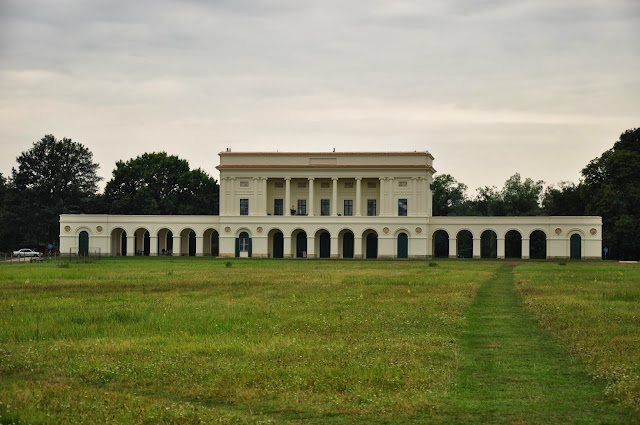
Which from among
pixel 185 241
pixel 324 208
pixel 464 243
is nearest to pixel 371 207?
pixel 324 208

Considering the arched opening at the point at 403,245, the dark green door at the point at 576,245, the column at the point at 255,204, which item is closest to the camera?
the dark green door at the point at 576,245

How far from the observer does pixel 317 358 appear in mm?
17531

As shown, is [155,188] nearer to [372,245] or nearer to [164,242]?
[164,242]

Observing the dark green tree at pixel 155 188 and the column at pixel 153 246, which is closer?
the column at pixel 153 246

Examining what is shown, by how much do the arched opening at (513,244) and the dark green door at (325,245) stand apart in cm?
1851

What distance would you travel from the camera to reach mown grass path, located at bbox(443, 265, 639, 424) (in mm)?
12828

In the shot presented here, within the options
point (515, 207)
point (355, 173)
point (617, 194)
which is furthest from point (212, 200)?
point (617, 194)

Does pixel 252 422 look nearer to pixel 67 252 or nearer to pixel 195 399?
pixel 195 399

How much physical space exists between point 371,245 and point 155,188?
2661 cm

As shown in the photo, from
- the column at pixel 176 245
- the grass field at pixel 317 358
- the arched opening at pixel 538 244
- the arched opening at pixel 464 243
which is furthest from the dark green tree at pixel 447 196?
the grass field at pixel 317 358

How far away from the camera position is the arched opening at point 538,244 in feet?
306

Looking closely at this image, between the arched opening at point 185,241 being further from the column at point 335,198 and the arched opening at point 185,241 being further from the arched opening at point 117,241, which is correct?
the column at point 335,198

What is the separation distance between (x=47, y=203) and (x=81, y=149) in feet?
26.9

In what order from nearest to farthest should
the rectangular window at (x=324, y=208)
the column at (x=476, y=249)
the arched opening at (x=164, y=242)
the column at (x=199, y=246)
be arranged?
1. the column at (x=476, y=249)
2. the column at (x=199, y=246)
3. the rectangular window at (x=324, y=208)
4. the arched opening at (x=164, y=242)
